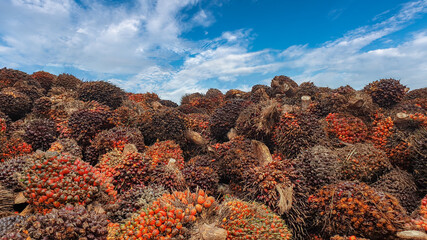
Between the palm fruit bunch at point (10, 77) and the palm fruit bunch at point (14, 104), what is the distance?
220cm

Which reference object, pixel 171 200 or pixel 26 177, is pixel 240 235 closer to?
pixel 171 200

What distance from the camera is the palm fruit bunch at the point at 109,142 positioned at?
674 cm

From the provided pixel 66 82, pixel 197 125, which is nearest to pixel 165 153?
pixel 197 125

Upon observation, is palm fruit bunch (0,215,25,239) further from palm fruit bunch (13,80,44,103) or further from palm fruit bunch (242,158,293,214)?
palm fruit bunch (13,80,44,103)

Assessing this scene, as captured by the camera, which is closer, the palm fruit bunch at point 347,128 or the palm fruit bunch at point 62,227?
the palm fruit bunch at point 62,227

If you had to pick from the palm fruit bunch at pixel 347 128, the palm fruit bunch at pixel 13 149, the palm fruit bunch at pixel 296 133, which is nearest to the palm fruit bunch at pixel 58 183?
the palm fruit bunch at pixel 13 149

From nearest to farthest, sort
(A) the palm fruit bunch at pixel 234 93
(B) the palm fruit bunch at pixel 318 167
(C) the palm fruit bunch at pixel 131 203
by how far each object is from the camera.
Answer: (C) the palm fruit bunch at pixel 131 203 < (B) the palm fruit bunch at pixel 318 167 < (A) the palm fruit bunch at pixel 234 93

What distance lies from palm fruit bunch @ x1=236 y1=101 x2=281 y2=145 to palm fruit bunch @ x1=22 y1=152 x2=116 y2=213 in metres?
4.53

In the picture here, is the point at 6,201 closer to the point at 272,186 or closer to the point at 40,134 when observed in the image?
the point at 40,134

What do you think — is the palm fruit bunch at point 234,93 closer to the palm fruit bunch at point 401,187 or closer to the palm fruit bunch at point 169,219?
the palm fruit bunch at point 401,187

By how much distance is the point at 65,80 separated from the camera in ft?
41.5

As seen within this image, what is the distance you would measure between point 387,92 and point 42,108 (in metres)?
13.2

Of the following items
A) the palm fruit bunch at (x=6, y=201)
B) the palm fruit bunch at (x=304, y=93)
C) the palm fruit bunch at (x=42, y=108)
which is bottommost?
the palm fruit bunch at (x=6, y=201)

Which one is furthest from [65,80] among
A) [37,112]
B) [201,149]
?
[201,149]
